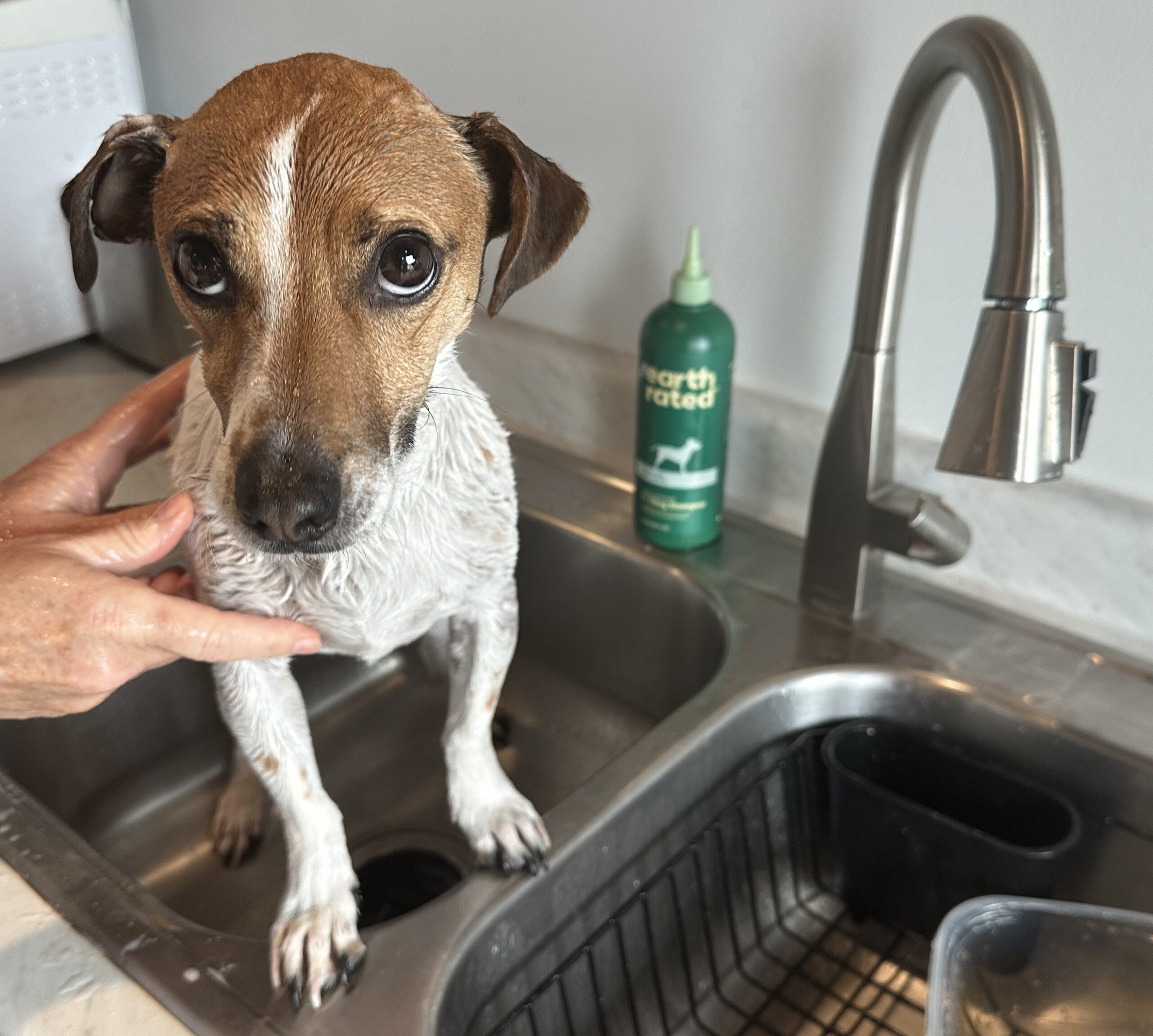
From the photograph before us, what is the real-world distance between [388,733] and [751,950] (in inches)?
21.8

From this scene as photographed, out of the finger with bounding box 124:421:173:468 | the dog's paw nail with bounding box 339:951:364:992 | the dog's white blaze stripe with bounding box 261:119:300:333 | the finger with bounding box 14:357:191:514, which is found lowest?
the dog's paw nail with bounding box 339:951:364:992

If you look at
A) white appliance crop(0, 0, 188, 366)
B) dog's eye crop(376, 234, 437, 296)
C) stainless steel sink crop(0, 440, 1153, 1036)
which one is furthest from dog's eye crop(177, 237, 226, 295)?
white appliance crop(0, 0, 188, 366)

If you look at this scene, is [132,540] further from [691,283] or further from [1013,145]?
[1013,145]

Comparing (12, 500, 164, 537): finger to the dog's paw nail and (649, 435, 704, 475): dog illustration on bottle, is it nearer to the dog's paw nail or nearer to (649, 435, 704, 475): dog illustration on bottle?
the dog's paw nail

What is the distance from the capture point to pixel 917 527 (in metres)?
1.08

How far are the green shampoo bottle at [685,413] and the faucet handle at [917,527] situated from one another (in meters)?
0.21

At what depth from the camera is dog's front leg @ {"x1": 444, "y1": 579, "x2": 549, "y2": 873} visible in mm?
1024

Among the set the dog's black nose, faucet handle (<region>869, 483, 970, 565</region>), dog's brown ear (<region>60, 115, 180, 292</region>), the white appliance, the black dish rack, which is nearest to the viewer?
the dog's black nose

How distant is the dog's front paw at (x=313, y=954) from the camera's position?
795 mm

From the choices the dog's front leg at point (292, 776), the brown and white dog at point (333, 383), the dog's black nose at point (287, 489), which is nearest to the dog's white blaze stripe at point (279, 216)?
the brown and white dog at point (333, 383)

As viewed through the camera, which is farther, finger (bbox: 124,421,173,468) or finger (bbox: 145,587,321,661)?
finger (bbox: 124,421,173,468)

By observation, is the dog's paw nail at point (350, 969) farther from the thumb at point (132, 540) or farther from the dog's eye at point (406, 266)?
the dog's eye at point (406, 266)

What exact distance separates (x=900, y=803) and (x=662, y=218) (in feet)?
2.36

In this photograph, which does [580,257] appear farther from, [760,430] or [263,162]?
[263,162]
